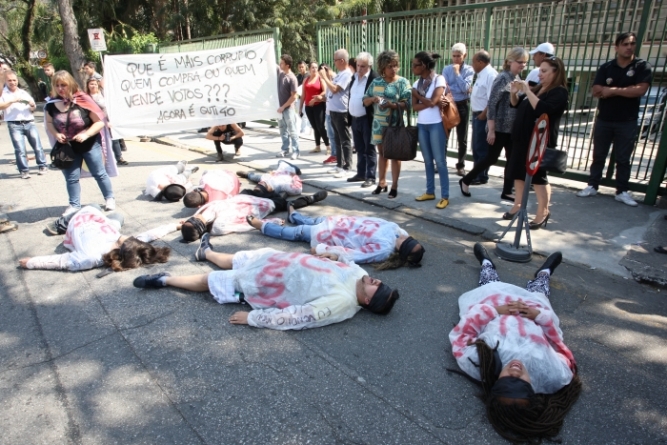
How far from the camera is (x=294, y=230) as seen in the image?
4.78 meters

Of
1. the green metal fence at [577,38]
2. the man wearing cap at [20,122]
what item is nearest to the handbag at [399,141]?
the green metal fence at [577,38]

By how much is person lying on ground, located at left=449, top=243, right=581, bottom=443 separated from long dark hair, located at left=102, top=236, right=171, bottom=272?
9.51ft

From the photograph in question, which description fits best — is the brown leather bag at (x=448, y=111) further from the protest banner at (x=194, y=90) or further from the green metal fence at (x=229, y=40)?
the green metal fence at (x=229, y=40)

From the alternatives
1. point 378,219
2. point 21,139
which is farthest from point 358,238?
point 21,139

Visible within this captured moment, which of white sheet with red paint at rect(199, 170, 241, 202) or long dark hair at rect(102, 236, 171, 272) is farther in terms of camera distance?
white sheet with red paint at rect(199, 170, 241, 202)

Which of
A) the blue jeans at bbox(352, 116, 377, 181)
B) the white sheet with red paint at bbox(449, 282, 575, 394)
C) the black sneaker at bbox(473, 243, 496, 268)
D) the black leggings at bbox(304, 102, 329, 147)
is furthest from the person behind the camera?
the black leggings at bbox(304, 102, 329, 147)

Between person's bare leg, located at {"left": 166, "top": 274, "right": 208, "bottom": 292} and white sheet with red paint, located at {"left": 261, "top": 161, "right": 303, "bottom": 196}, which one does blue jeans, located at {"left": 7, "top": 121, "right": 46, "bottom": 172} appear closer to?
white sheet with red paint, located at {"left": 261, "top": 161, "right": 303, "bottom": 196}

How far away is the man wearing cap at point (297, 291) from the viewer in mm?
3207

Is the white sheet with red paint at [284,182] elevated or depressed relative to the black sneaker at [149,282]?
elevated

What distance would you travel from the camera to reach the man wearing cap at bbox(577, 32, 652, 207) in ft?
16.8

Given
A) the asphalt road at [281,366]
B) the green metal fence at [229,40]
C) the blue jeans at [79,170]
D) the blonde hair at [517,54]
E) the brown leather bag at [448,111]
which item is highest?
the green metal fence at [229,40]

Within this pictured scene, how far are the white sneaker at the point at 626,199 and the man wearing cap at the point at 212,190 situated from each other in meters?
4.94

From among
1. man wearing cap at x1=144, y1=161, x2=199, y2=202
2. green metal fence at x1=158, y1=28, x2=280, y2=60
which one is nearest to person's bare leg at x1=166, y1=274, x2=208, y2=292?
man wearing cap at x1=144, y1=161, x2=199, y2=202

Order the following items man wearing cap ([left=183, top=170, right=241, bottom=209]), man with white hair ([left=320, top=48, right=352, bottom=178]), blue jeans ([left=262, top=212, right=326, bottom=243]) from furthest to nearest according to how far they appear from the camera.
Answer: man with white hair ([left=320, top=48, right=352, bottom=178])
man wearing cap ([left=183, top=170, right=241, bottom=209])
blue jeans ([left=262, top=212, right=326, bottom=243])
